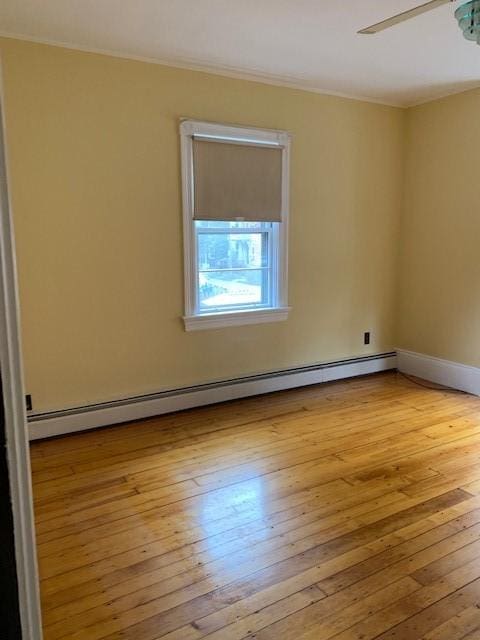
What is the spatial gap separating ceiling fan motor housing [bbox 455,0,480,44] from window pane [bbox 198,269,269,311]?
220cm

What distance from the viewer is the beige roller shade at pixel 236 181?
365 cm

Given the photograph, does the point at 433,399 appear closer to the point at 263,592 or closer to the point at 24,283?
the point at 263,592

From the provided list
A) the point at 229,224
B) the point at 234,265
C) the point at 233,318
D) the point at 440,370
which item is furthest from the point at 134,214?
the point at 440,370

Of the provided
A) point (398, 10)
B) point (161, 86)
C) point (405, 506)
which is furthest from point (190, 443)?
point (398, 10)

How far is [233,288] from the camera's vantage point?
4047mm

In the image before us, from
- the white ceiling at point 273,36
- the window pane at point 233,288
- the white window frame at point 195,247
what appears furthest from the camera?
the window pane at point 233,288

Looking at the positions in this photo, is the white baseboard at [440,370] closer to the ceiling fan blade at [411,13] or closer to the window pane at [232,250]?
the window pane at [232,250]

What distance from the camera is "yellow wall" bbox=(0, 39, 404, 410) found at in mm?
3148

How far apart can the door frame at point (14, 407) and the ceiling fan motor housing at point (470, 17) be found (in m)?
2.43

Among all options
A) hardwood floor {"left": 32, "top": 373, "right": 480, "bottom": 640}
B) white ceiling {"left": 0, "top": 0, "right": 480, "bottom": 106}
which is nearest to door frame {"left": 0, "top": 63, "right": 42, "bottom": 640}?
hardwood floor {"left": 32, "top": 373, "right": 480, "bottom": 640}

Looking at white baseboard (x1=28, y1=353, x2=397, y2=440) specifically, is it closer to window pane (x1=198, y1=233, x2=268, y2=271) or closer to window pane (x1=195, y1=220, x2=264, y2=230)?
window pane (x1=198, y1=233, x2=268, y2=271)

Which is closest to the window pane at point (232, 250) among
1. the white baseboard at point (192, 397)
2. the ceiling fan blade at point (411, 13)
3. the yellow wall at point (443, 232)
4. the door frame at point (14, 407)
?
the white baseboard at point (192, 397)

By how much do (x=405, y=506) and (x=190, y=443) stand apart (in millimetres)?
1396

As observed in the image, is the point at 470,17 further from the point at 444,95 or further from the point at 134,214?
→ the point at 134,214
